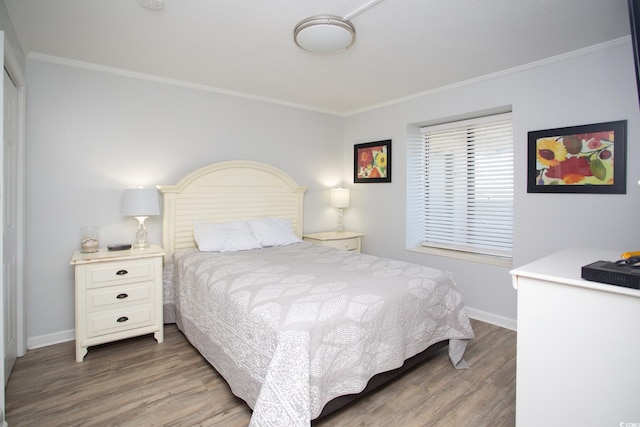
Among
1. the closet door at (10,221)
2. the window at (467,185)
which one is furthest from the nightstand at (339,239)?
the closet door at (10,221)

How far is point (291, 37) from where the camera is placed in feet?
8.27

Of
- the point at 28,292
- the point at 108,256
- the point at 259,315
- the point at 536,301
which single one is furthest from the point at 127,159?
the point at 536,301

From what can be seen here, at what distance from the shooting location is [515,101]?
314cm

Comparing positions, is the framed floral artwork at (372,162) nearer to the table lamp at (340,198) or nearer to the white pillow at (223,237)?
the table lamp at (340,198)

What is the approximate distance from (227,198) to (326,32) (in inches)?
83.7

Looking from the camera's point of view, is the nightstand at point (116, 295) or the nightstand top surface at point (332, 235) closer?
the nightstand at point (116, 295)

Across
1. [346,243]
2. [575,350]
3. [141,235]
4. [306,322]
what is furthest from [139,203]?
[575,350]

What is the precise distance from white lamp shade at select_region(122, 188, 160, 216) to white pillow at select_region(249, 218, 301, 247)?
1.04 m

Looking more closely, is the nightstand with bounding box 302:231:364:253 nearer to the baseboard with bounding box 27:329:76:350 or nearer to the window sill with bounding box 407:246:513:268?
the window sill with bounding box 407:246:513:268

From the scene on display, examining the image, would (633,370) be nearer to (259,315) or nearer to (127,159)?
(259,315)

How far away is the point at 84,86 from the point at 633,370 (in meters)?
4.06

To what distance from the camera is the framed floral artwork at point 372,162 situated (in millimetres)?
4316

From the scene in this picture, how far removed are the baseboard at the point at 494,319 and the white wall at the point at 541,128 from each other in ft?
0.03

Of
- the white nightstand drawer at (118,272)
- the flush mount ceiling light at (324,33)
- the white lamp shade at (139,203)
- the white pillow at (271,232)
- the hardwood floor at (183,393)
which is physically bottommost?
the hardwood floor at (183,393)
